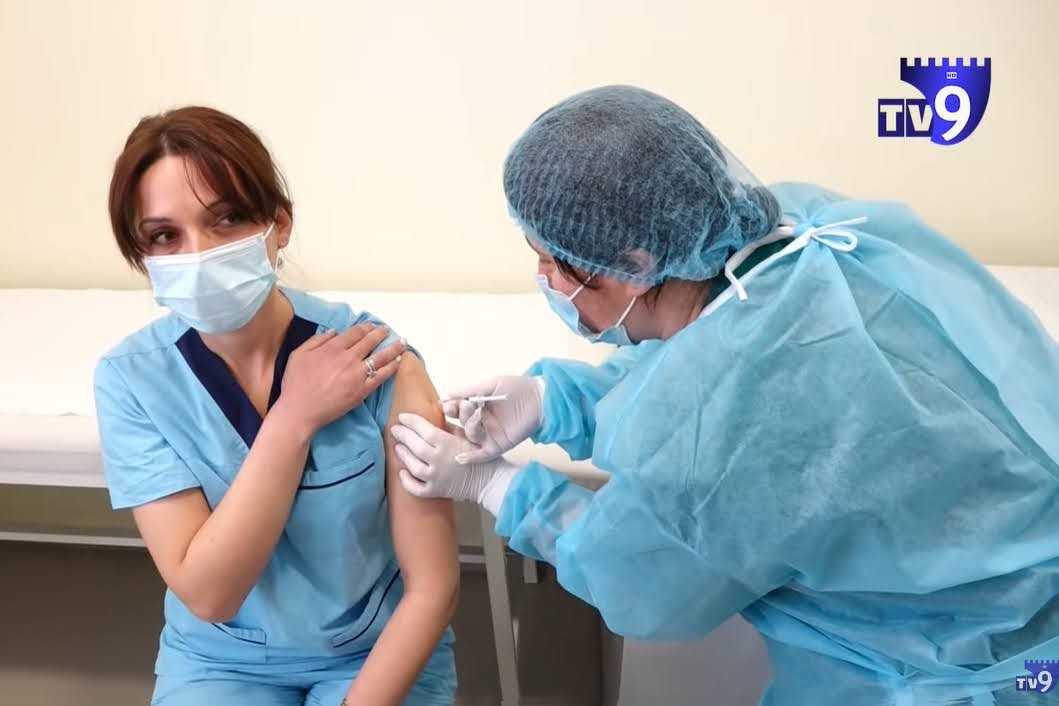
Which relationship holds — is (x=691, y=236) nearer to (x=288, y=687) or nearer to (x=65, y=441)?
(x=288, y=687)

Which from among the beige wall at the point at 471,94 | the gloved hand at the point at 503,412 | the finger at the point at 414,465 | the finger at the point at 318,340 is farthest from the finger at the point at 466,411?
the beige wall at the point at 471,94

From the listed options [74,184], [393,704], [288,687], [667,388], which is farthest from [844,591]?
[74,184]

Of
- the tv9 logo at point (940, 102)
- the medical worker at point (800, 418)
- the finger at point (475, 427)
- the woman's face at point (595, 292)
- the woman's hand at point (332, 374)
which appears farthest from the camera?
the tv9 logo at point (940, 102)

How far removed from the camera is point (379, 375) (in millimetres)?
1246

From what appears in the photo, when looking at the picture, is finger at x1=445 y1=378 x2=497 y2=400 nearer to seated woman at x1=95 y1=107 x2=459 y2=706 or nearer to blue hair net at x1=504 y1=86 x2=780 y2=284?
seated woman at x1=95 y1=107 x2=459 y2=706

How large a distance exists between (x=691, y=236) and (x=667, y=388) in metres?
0.17

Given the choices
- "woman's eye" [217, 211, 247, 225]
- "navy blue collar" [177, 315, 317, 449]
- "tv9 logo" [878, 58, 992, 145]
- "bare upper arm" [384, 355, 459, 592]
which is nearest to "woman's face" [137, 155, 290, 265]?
"woman's eye" [217, 211, 247, 225]

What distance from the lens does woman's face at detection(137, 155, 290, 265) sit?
114 cm

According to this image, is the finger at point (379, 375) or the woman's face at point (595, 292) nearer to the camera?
the woman's face at point (595, 292)

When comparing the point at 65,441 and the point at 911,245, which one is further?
the point at 65,441

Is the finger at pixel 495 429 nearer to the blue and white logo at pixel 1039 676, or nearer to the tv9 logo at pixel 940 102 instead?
the blue and white logo at pixel 1039 676

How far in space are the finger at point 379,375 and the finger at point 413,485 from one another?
0.13 meters

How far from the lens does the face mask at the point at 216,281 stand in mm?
1158

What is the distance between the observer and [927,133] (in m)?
2.14
